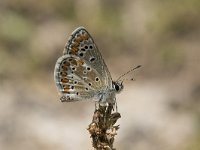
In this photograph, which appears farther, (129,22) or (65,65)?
(129,22)

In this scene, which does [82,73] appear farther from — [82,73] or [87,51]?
[87,51]

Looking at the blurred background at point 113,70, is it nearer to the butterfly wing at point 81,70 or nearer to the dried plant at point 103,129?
the butterfly wing at point 81,70

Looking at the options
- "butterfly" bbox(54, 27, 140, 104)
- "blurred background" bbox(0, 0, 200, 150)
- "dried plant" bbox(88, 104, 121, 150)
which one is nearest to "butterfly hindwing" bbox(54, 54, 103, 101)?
"butterfly" bbox(54, 27, 140, 104)

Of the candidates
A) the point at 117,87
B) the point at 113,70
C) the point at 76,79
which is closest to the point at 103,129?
the point at 117,87

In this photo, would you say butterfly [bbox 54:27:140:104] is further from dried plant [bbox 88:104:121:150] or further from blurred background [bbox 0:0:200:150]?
blurred background [bbox 0:0:200:150]

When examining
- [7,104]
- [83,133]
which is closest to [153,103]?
[83,133]

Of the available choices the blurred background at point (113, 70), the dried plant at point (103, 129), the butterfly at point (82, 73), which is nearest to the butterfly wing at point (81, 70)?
the butterfly at point (82, 73)

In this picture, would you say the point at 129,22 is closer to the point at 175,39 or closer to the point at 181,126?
the point at 175,39
